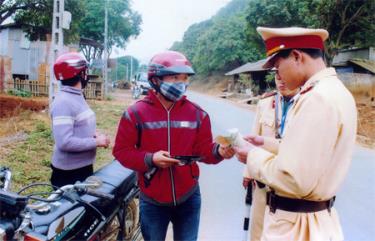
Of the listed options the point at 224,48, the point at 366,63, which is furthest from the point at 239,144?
the point at 224,48

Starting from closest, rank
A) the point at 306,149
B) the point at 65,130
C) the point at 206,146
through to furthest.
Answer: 1. the point at 306,149
2. the point at 206,146
3. the point at 65,130

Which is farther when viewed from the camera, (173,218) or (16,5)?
(16,5)

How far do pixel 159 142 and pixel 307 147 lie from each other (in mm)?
1139

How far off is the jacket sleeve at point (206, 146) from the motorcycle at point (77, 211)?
660 millimetres

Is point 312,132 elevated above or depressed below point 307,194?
above

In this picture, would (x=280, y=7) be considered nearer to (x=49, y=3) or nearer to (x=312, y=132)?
(x=49, y=3)

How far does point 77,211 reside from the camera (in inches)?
113

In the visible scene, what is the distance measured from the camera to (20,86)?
22.8 meters

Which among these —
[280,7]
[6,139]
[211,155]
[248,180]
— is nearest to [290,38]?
[211,155]

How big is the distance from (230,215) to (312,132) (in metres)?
3.80

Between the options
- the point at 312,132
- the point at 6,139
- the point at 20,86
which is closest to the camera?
the point at 312,132

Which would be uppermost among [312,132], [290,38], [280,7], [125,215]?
[280,7]

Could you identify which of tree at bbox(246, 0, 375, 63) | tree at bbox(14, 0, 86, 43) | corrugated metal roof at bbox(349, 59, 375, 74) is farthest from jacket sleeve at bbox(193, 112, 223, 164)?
corrugated metal roof at bbox(349, 59, 375, 74)

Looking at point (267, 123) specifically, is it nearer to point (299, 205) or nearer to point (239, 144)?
point (239, 144)
